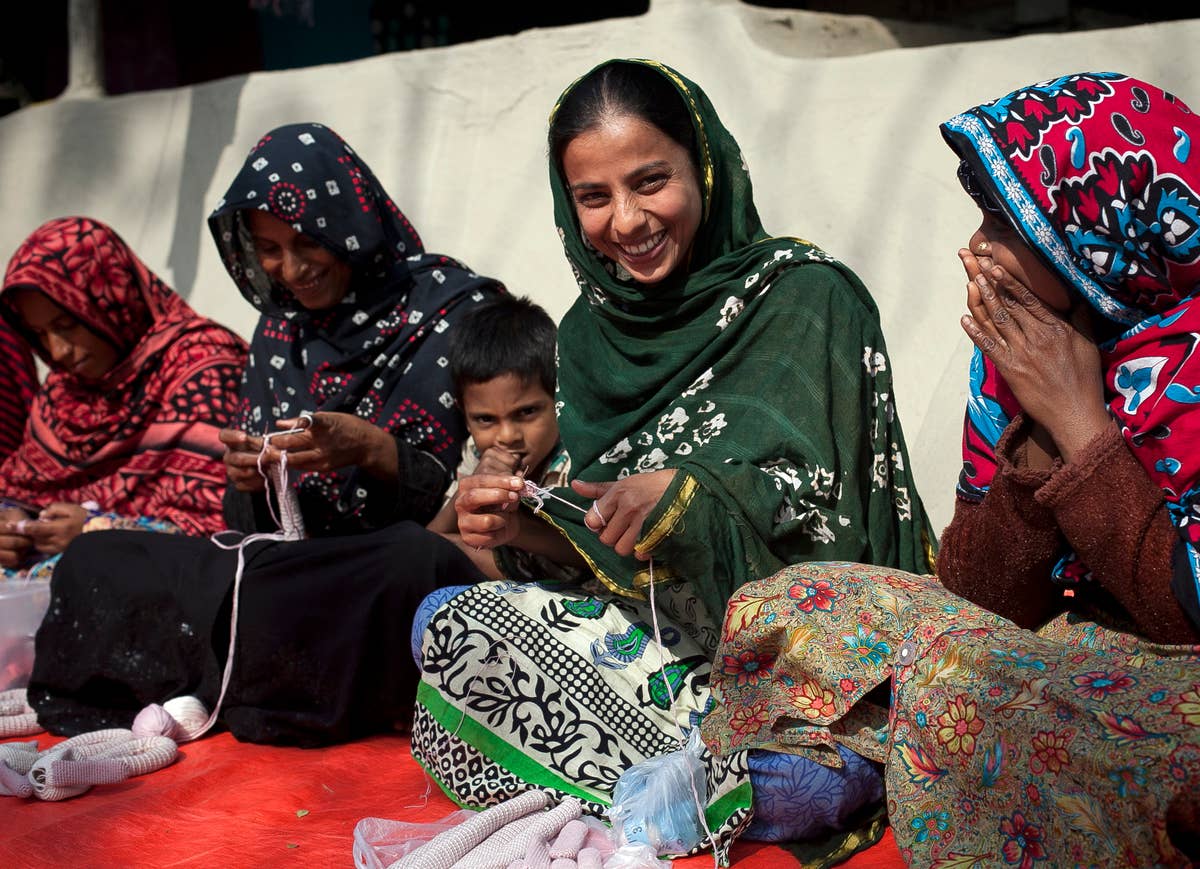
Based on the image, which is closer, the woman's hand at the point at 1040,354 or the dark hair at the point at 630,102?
the woman's hand at the point at 1040,354

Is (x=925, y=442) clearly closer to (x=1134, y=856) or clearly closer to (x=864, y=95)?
(x=864, y=95)

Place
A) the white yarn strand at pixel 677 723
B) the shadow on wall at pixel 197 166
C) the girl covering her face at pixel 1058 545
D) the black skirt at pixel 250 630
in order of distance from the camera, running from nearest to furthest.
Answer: the girl covering her face at pixel 1058 545, the white yarn strand at pixel 677 723, the black skirt at pixel 250 630, the shadow on wall at pixel 197 166

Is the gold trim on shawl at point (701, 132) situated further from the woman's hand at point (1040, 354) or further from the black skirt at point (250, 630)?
the black skirt at point (250, 630)

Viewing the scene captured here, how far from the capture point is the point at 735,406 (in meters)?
2.64

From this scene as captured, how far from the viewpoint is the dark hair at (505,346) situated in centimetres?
328

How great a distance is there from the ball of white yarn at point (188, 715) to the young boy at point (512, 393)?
2.56 feet

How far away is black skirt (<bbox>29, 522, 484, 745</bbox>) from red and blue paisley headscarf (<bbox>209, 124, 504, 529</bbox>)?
389 mm

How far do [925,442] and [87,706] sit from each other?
8.45 feet

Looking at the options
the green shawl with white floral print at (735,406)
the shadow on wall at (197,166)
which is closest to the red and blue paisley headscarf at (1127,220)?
the green shawl with white floral print at (735,406)

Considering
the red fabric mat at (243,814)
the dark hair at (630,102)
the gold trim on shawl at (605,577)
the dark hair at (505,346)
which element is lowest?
the red fabric mat at (243,814)

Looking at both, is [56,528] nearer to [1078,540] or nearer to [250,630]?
[250,630]

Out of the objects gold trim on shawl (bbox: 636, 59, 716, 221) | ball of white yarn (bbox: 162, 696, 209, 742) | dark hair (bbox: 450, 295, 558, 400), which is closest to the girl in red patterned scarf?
ball of white yarn (bbox: 162, 696, 209, 742)

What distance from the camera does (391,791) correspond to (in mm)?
2877

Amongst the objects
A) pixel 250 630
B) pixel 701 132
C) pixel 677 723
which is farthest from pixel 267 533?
pixel 701 132
